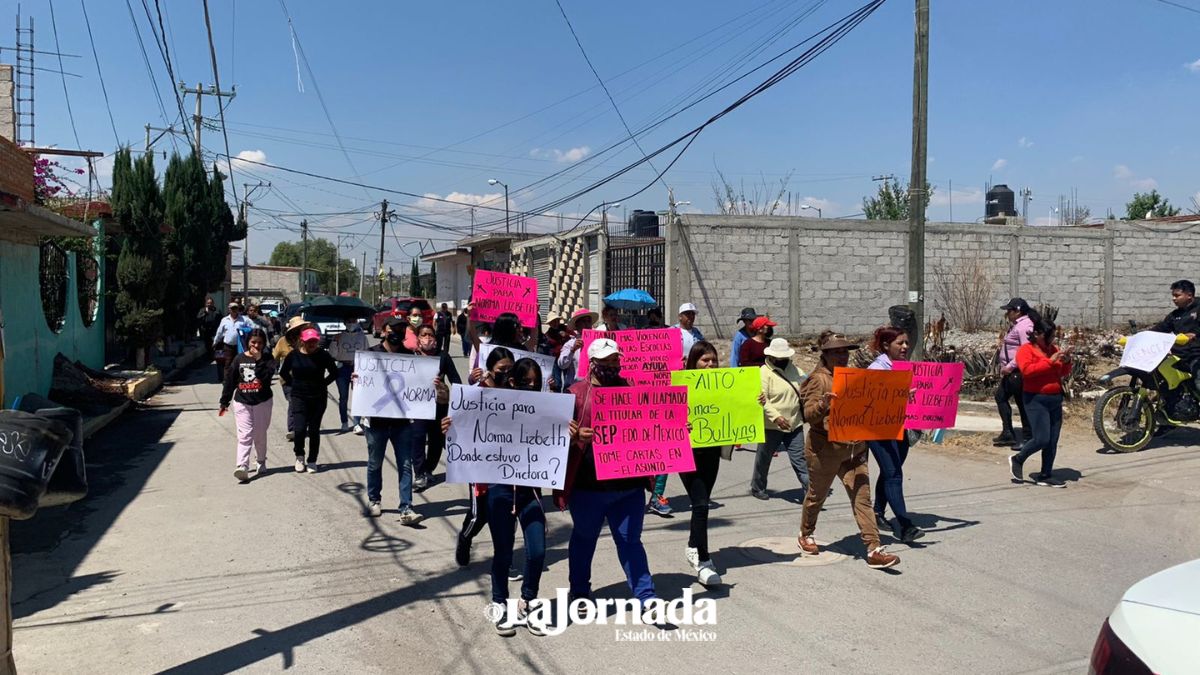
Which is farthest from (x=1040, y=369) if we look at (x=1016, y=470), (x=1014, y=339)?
(x=1014, y=339)

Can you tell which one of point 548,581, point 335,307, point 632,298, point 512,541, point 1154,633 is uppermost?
point 632,298

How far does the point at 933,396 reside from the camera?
734cm

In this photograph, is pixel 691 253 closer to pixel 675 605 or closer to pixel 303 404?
pixel 303 404

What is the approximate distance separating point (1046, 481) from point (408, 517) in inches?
256

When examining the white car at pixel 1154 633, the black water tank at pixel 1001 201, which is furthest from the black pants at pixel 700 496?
the black water tank at pixel 1001 201

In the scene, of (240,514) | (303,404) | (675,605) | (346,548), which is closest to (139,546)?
(240,514)

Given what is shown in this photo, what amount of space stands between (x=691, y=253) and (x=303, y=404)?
12.4 metres

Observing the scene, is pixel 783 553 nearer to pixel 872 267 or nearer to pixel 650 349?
pixel 650 349

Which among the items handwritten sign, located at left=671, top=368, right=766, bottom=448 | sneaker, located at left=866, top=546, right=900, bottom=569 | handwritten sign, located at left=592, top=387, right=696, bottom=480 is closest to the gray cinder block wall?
handwritten sign, located at left=671, top=368, right=766, bottom=448

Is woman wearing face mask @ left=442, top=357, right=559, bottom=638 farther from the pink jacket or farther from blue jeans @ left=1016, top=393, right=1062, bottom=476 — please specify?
the pink jacket

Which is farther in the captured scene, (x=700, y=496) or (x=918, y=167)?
(x=918, y=167)

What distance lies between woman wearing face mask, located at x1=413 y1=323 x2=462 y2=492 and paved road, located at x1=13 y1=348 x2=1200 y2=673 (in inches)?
10.5

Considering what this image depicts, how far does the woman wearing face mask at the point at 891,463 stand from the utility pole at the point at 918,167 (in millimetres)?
6269

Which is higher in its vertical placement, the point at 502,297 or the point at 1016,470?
the point at 502,297
